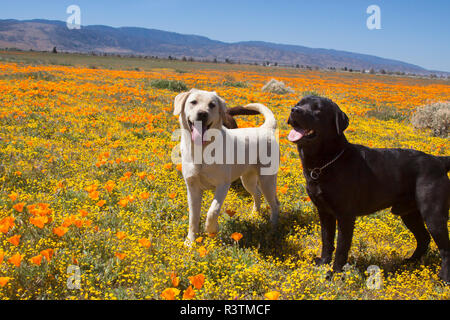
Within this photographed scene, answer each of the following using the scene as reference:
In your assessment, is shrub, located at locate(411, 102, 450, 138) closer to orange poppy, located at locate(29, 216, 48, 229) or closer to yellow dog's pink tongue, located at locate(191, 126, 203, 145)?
yellow dog's pink tongue, located at locate(191, 126, 203, 145)

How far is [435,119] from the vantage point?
38.4ft

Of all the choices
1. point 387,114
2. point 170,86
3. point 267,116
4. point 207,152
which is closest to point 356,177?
point 207,152

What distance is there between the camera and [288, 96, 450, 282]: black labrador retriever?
10.5 ft

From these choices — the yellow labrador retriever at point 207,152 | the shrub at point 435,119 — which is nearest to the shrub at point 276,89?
the shrub at point 435,119

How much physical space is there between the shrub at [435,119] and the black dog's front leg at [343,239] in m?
10.5

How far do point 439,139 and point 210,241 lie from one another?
10035 millimetres

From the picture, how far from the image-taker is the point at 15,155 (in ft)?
20.0

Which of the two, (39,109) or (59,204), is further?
(39,109)

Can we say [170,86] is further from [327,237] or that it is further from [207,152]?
[327,237]

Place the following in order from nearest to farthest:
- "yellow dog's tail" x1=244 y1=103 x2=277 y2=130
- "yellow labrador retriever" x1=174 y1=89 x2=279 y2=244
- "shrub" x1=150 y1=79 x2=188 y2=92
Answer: "yellow labrador retriever" x1=174 y1=89 x2=279 y2=244, "yellow dog's tail" x1=244 y1=103 x2=277 y2=130, "shrub" x1=150 y1=79 x2=188 y2=92

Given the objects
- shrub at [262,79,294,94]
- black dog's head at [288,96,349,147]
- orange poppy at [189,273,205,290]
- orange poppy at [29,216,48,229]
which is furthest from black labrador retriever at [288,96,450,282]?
shrub at [262,79,294,94]

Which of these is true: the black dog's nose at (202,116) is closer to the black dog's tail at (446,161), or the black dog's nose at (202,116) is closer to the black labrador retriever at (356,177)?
the black labrador retriever at (356,177)
